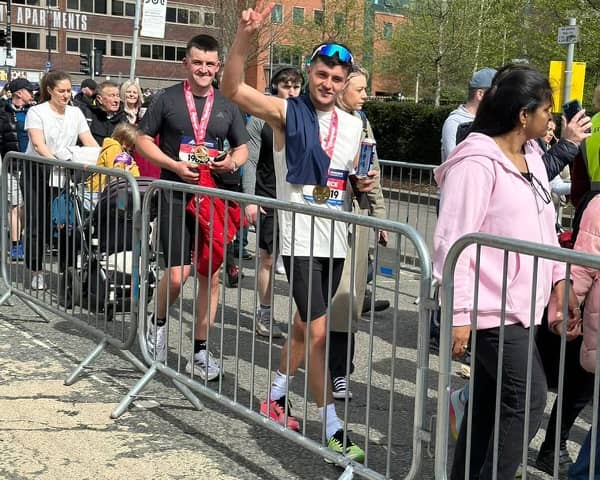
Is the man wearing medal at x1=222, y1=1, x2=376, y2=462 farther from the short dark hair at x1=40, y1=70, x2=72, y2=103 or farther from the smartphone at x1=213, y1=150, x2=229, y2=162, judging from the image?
the short dark hair at x1=40, y1=70, x2=72, y2=103

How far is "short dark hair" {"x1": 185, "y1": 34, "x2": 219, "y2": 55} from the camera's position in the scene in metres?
5.85

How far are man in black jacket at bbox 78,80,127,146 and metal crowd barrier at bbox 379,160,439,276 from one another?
8.98ft

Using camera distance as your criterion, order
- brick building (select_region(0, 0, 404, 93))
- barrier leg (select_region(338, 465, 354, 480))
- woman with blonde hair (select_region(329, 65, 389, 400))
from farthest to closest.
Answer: brick building (select_region(0, 0, 404, 93)) < woman with blonde hair (select_region(329, 65, 389, 400)) < barrier leg (select_region(338, 465, 354, 480))

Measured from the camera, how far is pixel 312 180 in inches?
173

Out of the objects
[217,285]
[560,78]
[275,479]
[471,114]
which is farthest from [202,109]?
[560,78]

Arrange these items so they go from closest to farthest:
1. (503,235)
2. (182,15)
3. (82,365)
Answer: (503,235) → (82,365) → (182,15)

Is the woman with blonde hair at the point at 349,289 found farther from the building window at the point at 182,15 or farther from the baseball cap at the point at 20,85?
the building window at the point at 182,15

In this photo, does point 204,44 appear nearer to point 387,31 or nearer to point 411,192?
point 411,192

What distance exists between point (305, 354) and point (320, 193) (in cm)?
78

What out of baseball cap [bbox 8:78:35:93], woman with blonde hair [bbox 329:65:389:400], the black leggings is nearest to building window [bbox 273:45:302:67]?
baseball cap [bbox 8:78:35:93]

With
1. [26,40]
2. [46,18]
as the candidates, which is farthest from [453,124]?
[46,18]

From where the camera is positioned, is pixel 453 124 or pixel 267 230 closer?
pixel 267 230

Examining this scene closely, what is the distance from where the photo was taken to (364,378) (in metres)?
5.76

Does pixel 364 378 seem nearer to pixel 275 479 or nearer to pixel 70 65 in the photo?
pixel 275 479
